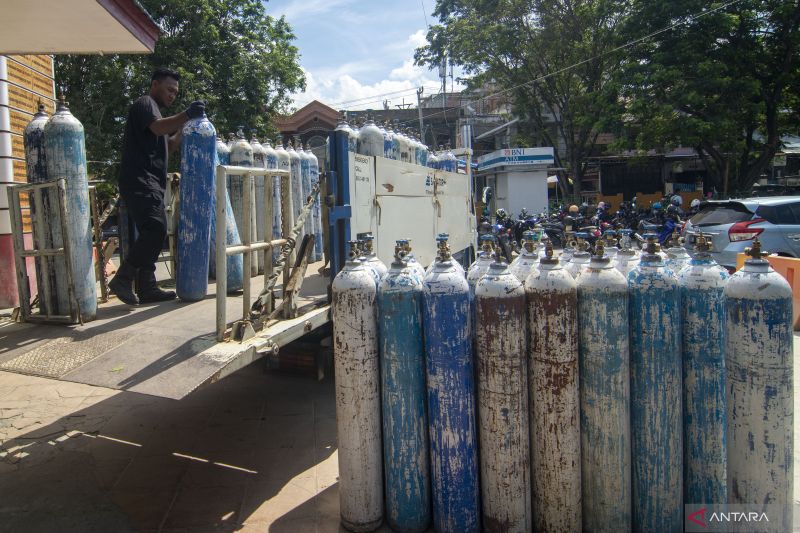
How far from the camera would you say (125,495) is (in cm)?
322

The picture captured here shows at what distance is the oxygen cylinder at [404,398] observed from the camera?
2.74 m

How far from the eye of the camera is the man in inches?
160

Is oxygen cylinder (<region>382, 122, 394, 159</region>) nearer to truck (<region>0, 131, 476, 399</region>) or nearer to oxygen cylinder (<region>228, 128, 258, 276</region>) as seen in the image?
truck (<region>0, 131, 476, 399</region>)

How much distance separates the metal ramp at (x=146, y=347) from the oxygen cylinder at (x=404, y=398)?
2.36ft

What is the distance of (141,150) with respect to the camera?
13.5ft

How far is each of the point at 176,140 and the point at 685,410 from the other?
4255 mm

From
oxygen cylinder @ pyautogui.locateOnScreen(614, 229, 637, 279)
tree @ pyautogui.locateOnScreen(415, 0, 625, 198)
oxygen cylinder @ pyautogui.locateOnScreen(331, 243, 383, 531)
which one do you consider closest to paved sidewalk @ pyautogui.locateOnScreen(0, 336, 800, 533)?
oxygen cylinder @ pyautogui.locateOnScreen(331, 243, 383, 531)

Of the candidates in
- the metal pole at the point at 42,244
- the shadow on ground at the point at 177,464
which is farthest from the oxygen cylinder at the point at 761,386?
the metal pole at the point at 42,244

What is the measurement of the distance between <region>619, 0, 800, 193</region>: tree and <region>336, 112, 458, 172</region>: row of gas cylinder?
41.2 feet

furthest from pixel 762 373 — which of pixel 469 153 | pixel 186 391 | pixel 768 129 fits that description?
pixel 768 129

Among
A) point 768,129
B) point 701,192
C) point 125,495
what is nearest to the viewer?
point 125,495

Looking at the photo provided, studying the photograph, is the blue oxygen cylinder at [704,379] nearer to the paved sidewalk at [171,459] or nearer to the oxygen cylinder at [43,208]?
the paved sidewalk at [171,459]

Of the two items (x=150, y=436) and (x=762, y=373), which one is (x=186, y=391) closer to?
(x=150, y=436)

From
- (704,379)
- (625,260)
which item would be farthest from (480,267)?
(704,379)
